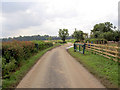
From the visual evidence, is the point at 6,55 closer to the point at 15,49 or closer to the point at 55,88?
the point at 15,49

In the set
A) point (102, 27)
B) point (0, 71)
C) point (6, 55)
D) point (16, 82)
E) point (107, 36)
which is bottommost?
point (16, 82)

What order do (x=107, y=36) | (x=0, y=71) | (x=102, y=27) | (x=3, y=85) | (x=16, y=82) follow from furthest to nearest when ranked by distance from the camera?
(x=102, y=27) < (x=107, y=36) < (x=0, y=71) < (x=16, y=82) < (x=3, y=85)

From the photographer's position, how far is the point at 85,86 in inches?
191

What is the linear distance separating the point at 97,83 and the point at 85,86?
682mm

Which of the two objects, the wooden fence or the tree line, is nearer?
the wooden fence

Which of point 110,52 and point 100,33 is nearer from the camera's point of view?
point 110,52

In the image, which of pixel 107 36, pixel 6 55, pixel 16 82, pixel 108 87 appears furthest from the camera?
pixel 107 36

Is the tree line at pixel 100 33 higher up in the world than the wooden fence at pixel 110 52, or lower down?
higher up

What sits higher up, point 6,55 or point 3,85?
point 6,55

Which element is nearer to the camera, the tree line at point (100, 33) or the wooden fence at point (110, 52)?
the wooden fence at point (110, 52)

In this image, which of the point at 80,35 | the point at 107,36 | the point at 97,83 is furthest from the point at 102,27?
the point at 97,83

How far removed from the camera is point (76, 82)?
17.4 feet

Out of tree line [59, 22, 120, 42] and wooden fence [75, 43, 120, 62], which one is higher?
tree line [59, 22, 120, 42]

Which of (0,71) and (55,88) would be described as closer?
(55,88)
